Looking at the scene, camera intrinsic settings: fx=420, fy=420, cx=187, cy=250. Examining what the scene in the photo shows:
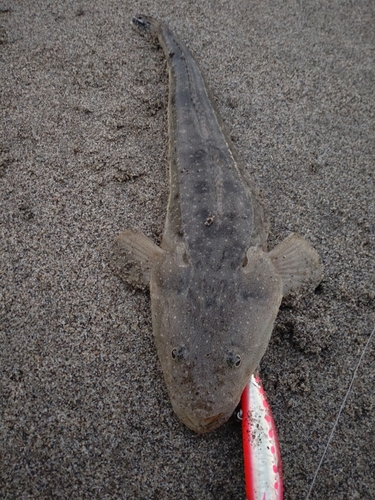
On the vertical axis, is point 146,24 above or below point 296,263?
above

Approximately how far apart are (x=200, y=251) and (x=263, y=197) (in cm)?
101

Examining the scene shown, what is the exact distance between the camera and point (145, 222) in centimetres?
332

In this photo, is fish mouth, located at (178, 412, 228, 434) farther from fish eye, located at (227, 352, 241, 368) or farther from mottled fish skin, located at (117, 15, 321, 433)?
fish eye, located at (227, 352, 241, 368)

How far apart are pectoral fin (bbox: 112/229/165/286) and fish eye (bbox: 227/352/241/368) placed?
85 cm

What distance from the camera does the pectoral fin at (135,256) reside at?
2.93 metres

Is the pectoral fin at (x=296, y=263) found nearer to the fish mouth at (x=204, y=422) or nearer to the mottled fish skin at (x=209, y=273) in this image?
the mottled fish skin at (x=209, y=273)

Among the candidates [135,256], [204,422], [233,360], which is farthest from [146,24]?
[204,422]

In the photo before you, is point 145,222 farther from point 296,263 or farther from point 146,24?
point 146,24

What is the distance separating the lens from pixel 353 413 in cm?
252

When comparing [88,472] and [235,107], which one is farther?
[235,107]

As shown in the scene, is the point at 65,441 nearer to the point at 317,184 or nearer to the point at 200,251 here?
the point at 200,251

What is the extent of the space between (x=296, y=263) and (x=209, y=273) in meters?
0.72

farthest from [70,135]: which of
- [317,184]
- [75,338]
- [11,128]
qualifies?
[317,184]

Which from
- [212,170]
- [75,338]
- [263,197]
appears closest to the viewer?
[75,338]
